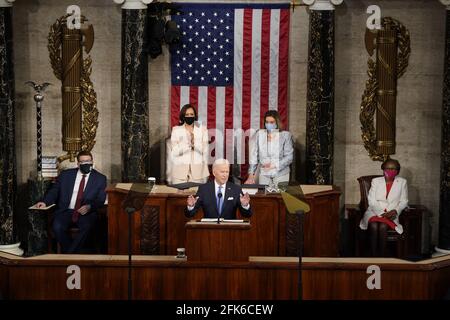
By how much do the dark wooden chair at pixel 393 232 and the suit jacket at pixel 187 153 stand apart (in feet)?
8.15

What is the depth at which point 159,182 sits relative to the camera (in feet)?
55.5

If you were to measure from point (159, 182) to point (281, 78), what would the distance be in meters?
2.64

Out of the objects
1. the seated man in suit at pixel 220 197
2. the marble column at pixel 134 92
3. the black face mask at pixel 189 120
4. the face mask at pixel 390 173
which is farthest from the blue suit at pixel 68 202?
the face mask at pixel 390 173

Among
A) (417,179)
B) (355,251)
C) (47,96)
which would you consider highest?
(47,96)

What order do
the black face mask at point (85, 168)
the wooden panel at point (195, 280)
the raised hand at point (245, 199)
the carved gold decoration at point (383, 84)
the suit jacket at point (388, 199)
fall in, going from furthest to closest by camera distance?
the carved gold decoration at point (383, 84) < the suit jacket at point (388, 199) < the black face mask at point (85, 168) < the raised hand at point (245, 199) < the wooden panel at point (195, 280)

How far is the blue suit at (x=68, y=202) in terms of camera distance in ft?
49.3

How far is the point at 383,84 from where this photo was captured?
1659 centimetres

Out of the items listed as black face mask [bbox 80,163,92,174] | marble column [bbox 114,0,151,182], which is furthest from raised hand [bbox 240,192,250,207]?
marble column [bbox 114,0,151,182]

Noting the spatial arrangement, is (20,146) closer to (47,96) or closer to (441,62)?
(47,96)

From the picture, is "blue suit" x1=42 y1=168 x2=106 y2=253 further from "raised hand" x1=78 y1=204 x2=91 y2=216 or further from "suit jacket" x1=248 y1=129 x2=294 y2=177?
"suit jacket" x1=248 y1=129 x2=294 y2=177

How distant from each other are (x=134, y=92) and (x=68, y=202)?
2147 millimetres

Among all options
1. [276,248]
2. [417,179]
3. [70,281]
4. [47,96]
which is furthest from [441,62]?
[70,281]

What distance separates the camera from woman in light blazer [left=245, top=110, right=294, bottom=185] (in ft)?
51.9

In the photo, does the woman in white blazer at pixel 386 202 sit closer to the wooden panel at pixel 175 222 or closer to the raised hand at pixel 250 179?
the raised hand at pixel 250 179
